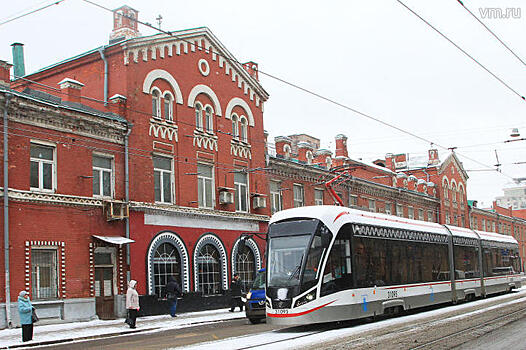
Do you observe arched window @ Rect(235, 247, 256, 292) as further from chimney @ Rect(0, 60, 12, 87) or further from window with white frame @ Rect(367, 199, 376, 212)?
window with white frame @ Rect(367, 199, 376, 212)

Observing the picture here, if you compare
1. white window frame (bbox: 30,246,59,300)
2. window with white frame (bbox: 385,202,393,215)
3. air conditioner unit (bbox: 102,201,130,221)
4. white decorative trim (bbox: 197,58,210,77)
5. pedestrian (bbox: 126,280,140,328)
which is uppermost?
white decorative trim (bbox: 197,58,210,77)

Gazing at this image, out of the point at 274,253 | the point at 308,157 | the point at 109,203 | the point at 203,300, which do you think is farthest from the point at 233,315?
the point at 308,157

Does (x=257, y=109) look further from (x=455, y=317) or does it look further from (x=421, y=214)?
(x=421, y=214)

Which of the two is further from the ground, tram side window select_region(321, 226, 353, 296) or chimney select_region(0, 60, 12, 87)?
chimney select_region(0, 60, 12, 87)

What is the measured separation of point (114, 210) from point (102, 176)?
1514 millimetres

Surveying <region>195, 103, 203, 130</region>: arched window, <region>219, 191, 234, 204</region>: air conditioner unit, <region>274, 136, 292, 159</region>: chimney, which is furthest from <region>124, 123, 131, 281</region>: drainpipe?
<region>274, 136, 292, 159</region>: chimney

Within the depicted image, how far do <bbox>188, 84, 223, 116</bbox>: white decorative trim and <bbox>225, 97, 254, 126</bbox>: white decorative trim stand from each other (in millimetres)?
661

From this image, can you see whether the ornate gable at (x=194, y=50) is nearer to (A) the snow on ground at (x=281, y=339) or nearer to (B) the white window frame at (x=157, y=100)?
(B) the white window frame at (x=157, y=100)

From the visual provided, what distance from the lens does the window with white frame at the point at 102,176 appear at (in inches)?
973

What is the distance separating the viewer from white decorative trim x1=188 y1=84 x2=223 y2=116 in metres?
29.8

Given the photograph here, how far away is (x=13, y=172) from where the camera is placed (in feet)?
69.8

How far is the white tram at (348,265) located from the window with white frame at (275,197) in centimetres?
1220

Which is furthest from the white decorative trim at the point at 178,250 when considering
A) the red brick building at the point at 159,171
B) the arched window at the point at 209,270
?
the arched window at the point at 209,270

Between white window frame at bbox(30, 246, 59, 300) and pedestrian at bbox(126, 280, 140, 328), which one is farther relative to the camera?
white window frame at bbox(30, 246, 59, 300)
